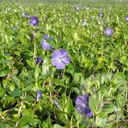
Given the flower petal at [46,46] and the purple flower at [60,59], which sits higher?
the flower petal at [46,46]

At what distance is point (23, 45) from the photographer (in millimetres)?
1606

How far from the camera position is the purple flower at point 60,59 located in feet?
4.26

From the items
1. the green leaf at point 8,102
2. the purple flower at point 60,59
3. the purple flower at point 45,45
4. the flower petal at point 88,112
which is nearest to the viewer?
the flower petal at point 88,112

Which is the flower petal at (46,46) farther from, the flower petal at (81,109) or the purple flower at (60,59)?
the flower petal at (81,109)

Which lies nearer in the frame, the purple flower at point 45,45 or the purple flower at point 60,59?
the purple flower at point 60,59

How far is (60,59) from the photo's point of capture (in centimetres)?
124

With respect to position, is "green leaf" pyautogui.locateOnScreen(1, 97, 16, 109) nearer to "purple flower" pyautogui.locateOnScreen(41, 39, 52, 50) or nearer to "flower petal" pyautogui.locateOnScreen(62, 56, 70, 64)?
"flower petal" pyautogui.locateOnScreen(62, 56, 70, 64)

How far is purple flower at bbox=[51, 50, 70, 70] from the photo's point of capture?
1300 mm

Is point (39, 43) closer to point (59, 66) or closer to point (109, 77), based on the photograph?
point (59, 66)

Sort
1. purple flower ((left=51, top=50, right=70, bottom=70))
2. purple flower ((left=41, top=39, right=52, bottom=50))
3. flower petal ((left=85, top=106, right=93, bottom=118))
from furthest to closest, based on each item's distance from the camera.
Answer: purple flower ((left=41, top=39, right=52, bottom=50)) < purple flower ((left=51, top=50, right=70, bottom=70)) < flower petal ((left=85, top=106, right=93, bottom=118))

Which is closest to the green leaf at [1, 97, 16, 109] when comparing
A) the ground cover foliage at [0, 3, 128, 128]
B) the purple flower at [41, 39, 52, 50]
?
the ground cover foliage at [0, 3, 128, 128]

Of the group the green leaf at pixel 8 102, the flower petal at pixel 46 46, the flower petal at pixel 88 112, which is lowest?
the green leaf at pixel 8 102

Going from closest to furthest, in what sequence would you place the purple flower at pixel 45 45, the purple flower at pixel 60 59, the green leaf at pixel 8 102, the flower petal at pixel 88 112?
the flower petal at pixel 88 112, the green leaf at pixel 8 102, the purple flower at pixel 60 59, the purple flower at pixel 45 45

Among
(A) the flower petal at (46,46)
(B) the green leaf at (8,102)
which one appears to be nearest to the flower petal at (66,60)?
(A) the flower petal at (46,46)
